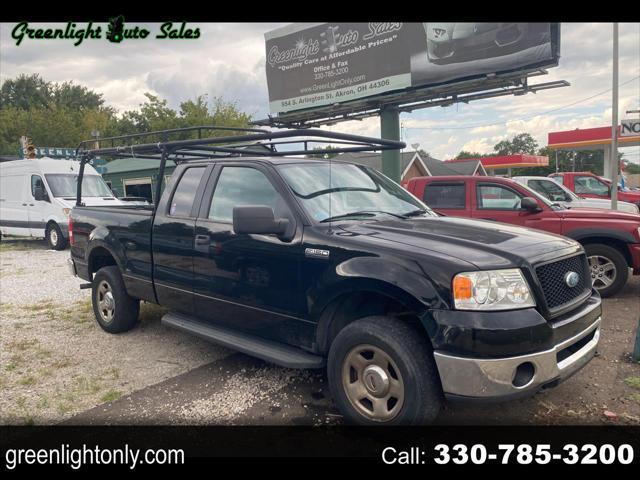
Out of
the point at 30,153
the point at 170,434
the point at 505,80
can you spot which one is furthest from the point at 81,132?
the point at 170,434

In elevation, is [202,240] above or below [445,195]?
below

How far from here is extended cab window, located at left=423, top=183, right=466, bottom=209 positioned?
7.70 m

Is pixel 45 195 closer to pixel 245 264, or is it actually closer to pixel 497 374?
pixel 245 264

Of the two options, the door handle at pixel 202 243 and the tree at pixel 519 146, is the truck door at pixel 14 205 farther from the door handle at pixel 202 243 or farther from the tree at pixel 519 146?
the tree at pixel 519 146

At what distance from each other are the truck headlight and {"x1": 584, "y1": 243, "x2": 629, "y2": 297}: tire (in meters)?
4.34

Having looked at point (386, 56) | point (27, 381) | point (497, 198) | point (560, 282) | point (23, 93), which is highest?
point (23, 93)

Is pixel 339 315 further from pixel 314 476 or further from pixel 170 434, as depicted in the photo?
pixel 170 434

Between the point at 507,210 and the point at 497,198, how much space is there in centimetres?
26

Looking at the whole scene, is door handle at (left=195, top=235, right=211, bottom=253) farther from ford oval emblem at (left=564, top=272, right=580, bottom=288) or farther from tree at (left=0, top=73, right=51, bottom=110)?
tree at (left=0, top=73, right=51, bottom=110)

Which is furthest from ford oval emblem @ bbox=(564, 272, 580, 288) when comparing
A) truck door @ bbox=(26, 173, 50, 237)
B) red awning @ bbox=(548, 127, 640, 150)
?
red awning @ bbox=(548, 127, 640, 150)

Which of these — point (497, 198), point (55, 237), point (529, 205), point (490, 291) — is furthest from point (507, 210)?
point (55, 237)

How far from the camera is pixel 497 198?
7441 mm

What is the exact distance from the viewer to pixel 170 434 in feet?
10.9

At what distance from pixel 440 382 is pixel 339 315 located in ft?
2.78
